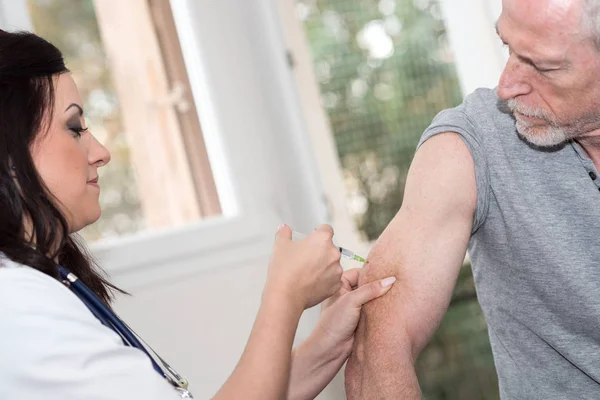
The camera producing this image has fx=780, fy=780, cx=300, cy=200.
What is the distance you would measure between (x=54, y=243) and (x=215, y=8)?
1664 millimetres

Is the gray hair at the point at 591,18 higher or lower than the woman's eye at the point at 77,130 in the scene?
lower

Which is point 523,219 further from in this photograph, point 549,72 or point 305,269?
point 305,269

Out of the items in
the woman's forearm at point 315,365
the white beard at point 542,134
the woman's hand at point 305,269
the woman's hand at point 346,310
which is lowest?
the woman's forearm at point 315,365

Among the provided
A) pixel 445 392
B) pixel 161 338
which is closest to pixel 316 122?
pixel 161 338

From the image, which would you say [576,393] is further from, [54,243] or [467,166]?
[54,243]

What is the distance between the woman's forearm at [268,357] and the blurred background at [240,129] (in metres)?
1.32

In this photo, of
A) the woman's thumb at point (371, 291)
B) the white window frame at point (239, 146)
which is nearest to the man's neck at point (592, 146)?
the woman's thumb at point (371, 291)

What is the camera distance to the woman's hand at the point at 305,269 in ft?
3.67

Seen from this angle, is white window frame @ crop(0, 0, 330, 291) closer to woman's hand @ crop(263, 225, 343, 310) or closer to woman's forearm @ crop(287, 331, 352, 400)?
woman's forearm @ crop(287, 331, 352, 400)

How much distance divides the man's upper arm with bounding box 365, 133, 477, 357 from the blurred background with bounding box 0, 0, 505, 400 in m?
1.17

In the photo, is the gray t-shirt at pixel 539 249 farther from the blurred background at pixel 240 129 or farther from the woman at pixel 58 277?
the blurred background at pixel 240 129

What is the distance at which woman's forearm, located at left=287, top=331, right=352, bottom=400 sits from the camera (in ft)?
4.46

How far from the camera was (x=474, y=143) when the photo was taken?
134cm

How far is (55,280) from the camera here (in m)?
0.96
